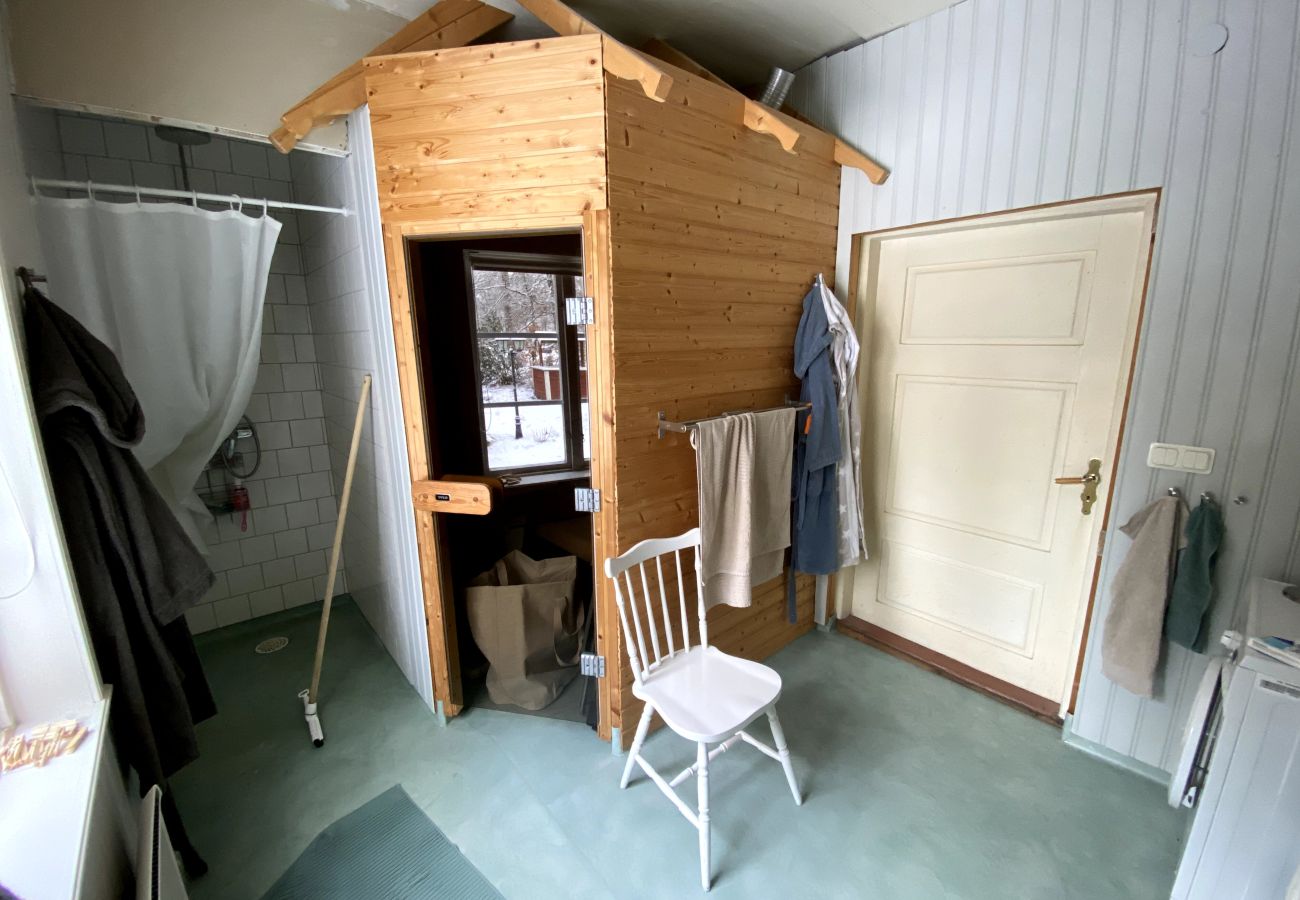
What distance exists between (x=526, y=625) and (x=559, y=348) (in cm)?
149

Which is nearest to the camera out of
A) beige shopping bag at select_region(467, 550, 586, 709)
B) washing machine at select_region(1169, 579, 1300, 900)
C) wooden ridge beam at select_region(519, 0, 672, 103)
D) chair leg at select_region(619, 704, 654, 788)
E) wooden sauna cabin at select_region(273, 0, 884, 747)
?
washing machine at select_region(1169, 579, 1300, 900)

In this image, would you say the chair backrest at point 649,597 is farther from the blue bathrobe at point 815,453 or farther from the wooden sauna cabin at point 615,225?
the blue bathrobe at point 815,453

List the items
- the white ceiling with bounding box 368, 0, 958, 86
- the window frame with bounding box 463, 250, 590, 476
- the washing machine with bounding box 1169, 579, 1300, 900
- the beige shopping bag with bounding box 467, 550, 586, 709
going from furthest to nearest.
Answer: the window frame with bounding box 463, 250, 590, 476, the beige shopping bag with bounding box 467, 550, 586, 709, the white ceiling with bounding box 368, 0, 958, 86, the washing machine with bounding box 1169, 579, 1300, 900

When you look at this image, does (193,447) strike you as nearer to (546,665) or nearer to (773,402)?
(546,665)

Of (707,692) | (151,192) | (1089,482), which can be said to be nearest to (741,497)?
(707,692)

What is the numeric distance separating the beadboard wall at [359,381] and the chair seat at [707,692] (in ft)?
3.39

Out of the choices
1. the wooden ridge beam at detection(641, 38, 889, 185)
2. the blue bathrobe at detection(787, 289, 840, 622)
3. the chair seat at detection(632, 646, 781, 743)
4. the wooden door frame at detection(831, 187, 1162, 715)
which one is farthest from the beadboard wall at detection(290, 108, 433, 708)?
the wooden door frame at detection(831, 187, 1162, 715)

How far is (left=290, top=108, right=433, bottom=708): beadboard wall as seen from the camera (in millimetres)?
1934

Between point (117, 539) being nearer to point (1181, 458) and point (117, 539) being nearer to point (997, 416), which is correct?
point (997, 416)

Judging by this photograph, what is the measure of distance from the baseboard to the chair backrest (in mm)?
1489

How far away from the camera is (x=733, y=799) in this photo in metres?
1.79

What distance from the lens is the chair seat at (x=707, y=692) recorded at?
1515 millimetres

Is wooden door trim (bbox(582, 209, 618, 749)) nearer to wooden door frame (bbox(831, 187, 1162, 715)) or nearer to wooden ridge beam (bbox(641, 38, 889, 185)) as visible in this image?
wooden ridge beam (bbox(641, 38, 889, 185))

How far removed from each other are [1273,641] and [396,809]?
247cm
